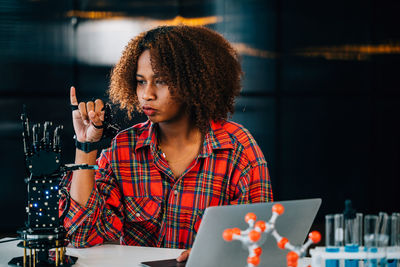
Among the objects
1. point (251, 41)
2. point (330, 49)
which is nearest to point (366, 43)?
point (330, 49)

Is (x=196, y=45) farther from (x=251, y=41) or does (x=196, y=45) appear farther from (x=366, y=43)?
(x=366, y=43)

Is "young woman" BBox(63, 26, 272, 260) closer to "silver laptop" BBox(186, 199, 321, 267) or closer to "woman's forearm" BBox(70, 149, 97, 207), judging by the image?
"woman's forearm" BBox(70, 149, 97, 207)

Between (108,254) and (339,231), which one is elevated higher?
(339,231)

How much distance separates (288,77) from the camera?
494 cm

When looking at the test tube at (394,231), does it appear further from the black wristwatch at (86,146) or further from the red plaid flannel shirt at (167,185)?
the black wristwatch at (86,146)

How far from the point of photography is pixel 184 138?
2219mm

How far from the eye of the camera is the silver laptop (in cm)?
133

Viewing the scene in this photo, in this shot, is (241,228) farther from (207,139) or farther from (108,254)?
(207,139)

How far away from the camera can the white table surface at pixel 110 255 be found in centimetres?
170

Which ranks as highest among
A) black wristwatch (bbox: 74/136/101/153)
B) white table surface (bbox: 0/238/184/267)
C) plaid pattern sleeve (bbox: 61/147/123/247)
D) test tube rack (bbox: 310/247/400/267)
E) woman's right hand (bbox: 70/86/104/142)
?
woman's right hand (bbox: 70/86/104/142)

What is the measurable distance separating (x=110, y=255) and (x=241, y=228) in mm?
573

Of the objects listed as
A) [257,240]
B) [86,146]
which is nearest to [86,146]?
[86,146]

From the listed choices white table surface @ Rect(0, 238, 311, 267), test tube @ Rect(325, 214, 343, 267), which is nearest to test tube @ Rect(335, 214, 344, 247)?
test tube @ Rect(325, 214, 343, 267)

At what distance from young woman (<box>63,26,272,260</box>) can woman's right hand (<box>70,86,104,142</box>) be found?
0.01m
